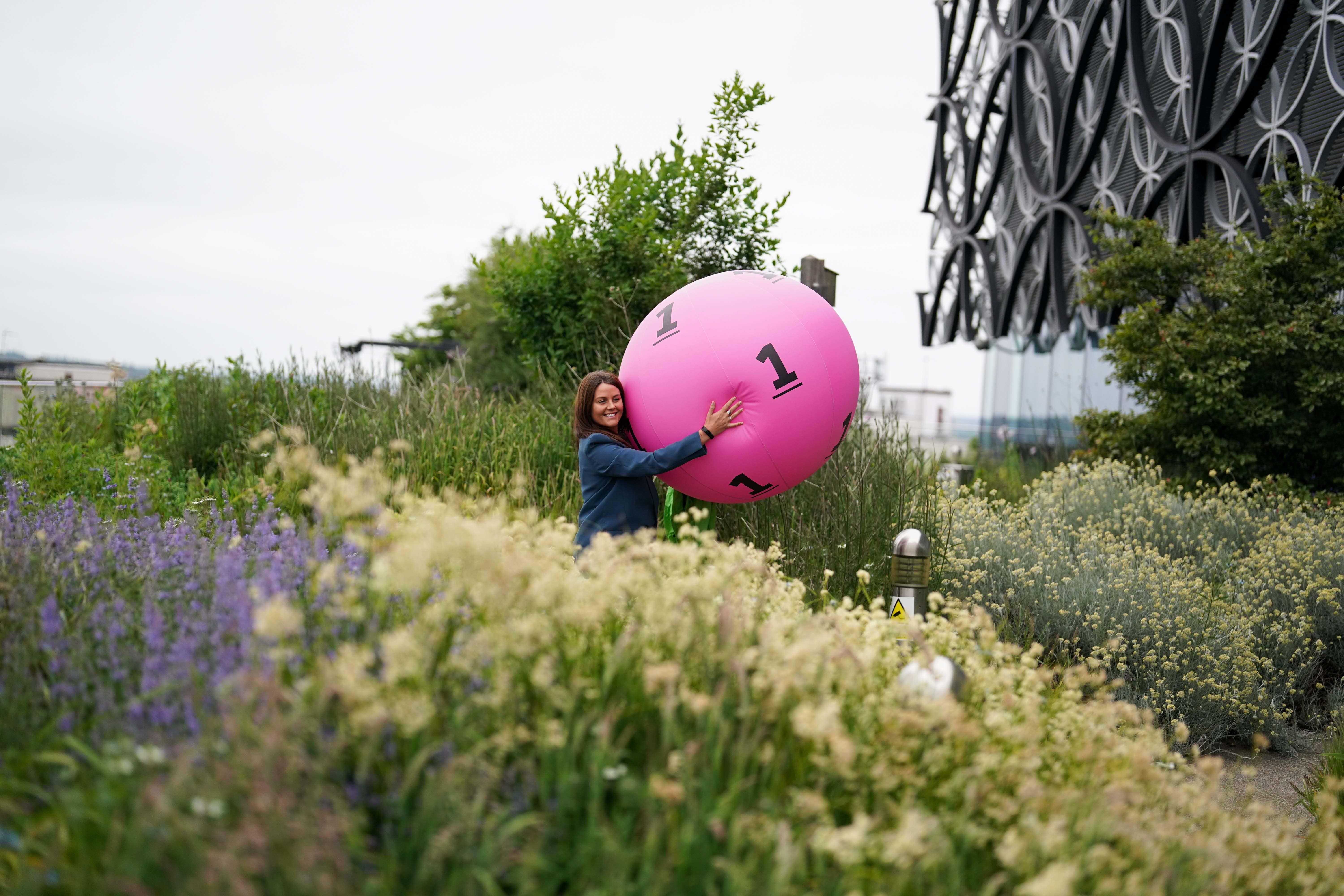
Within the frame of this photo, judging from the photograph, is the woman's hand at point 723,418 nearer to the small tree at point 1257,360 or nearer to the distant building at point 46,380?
the distant building at point 46,380

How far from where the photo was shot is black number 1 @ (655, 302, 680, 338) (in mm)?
4250

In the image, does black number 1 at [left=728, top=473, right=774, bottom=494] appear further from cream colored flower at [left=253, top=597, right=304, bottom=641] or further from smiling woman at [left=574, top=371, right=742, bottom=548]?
cream colored flower at [left=253, top=597, right=304, bottom=641]

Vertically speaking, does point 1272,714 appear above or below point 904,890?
below

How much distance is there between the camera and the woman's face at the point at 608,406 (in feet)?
14.3

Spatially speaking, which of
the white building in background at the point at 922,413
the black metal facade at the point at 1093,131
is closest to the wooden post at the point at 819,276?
the white building in background at the point at 922,413

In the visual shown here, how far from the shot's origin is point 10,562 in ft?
9.04

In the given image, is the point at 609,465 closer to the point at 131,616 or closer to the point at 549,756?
the point at 131,616

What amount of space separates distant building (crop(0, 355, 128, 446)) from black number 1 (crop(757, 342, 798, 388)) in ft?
13.9

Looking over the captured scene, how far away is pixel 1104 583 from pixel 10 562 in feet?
17.8

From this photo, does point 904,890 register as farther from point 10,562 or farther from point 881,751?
point 10,562

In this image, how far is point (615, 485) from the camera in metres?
4.39

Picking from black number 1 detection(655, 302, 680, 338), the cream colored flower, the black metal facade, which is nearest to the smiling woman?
black number 1 detection(655, 302, 680, 338)

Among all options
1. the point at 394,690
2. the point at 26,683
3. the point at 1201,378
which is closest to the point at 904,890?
the point at 394,690

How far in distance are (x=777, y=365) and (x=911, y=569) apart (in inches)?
44.0
